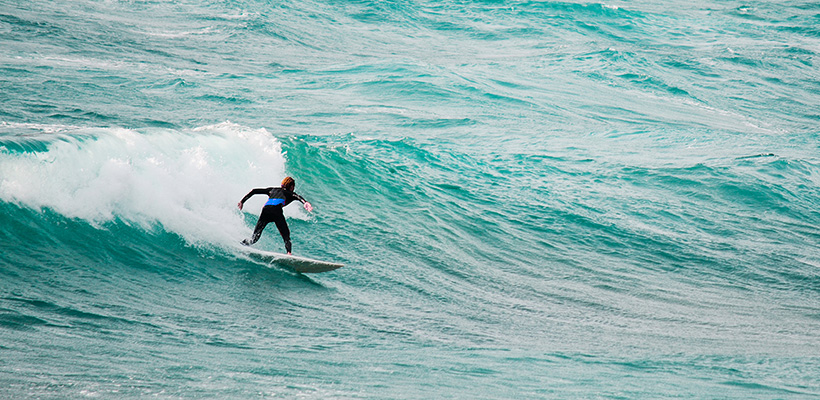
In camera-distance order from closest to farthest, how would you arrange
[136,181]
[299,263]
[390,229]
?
[299,263] < [136,181] < [390,229]

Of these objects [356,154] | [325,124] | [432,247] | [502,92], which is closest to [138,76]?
[325,124]

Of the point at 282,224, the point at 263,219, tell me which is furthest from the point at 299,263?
the point at 263,219

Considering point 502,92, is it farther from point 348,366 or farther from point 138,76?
point 348,366

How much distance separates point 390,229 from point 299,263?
9.60ft

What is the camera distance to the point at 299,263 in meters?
Result: 8.34

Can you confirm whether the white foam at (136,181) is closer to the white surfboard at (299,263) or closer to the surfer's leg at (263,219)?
the surfer's leg at (263,219)

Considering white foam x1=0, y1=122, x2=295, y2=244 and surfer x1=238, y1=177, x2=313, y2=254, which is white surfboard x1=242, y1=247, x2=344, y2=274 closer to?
surfer x1=238, y1=177, x2=313, y2=254

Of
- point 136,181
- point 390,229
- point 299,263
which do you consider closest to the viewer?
point 299,263

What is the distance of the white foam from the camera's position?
850 centimetres

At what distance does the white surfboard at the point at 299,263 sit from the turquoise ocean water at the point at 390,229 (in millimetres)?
127

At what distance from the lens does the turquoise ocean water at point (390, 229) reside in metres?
6.18

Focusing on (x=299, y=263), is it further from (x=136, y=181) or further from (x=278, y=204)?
(x=136, y=181)

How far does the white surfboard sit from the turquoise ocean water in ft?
0.42

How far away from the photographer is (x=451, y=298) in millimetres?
8742
